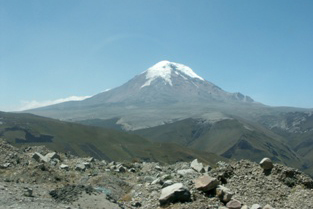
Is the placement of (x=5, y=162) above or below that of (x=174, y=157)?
above

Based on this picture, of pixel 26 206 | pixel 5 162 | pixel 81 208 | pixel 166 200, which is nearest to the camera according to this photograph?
pixel 26 206

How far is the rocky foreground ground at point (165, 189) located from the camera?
1485 cm

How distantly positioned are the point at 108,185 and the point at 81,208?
19.7 ft

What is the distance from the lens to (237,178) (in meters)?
17.7

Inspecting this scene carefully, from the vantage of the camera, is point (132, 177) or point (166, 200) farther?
point (132, 177)

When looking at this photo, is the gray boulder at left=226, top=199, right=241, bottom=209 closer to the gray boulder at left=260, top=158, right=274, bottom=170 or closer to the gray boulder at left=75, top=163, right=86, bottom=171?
the gray boulder at left=260, top=158, right=274, bottom=170

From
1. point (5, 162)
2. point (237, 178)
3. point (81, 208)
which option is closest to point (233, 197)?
point (237, 178)

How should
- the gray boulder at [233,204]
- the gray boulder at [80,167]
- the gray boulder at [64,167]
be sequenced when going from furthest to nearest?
the gray boulder at [80,167], the gray boulder at [64,167], the gray boulder at [233,204]

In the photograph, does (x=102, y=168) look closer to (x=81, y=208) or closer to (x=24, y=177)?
(x=24, y=177)

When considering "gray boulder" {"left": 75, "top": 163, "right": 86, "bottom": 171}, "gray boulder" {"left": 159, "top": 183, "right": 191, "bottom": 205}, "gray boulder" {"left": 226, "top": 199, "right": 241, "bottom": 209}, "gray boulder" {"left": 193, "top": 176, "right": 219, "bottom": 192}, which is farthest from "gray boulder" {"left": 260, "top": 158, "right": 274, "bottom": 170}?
"gray boulder" {"left": 75, "top": 163, "right": 86, "bottom": 171}

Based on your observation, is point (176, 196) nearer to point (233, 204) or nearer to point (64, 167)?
point (233, 204)

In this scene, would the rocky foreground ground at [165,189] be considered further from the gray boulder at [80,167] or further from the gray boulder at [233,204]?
the gray boulder at [80,167]

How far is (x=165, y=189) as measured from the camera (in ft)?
53.5

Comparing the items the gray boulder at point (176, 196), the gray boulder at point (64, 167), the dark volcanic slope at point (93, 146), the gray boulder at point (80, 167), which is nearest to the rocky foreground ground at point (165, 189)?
the gray boulder at point (176, 196)
